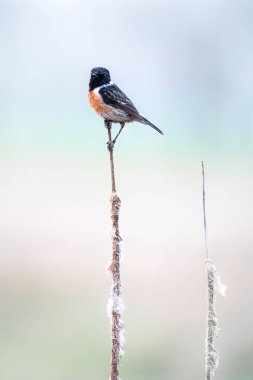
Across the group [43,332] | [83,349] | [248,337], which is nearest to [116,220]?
[248,337]

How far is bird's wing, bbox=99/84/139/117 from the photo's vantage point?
543 cm

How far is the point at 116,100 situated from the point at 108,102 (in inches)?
3.3

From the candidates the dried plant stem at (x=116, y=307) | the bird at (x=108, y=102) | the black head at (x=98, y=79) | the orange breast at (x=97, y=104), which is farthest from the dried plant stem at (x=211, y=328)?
the black head at (x=98, y=79)

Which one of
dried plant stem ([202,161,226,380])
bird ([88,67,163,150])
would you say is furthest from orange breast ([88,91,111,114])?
dried plant stem ([202,161,226,380])

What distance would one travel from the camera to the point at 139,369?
10.9 meters

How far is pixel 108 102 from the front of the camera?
17.7 feet

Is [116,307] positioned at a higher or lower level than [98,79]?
lower

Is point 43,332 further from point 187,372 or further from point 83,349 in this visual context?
point 187,372

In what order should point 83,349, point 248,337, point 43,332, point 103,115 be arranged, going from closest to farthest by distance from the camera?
point 103,115
point 248,337
point 83,349
point 43,332

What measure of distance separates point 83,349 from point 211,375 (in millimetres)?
10045

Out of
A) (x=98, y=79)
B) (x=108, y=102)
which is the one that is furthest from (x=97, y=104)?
(x=98, y=79)

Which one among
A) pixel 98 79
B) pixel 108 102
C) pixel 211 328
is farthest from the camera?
pixel 98 79

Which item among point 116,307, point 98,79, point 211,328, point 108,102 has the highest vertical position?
point 98,79

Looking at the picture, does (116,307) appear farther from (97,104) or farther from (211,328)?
(97,104)
